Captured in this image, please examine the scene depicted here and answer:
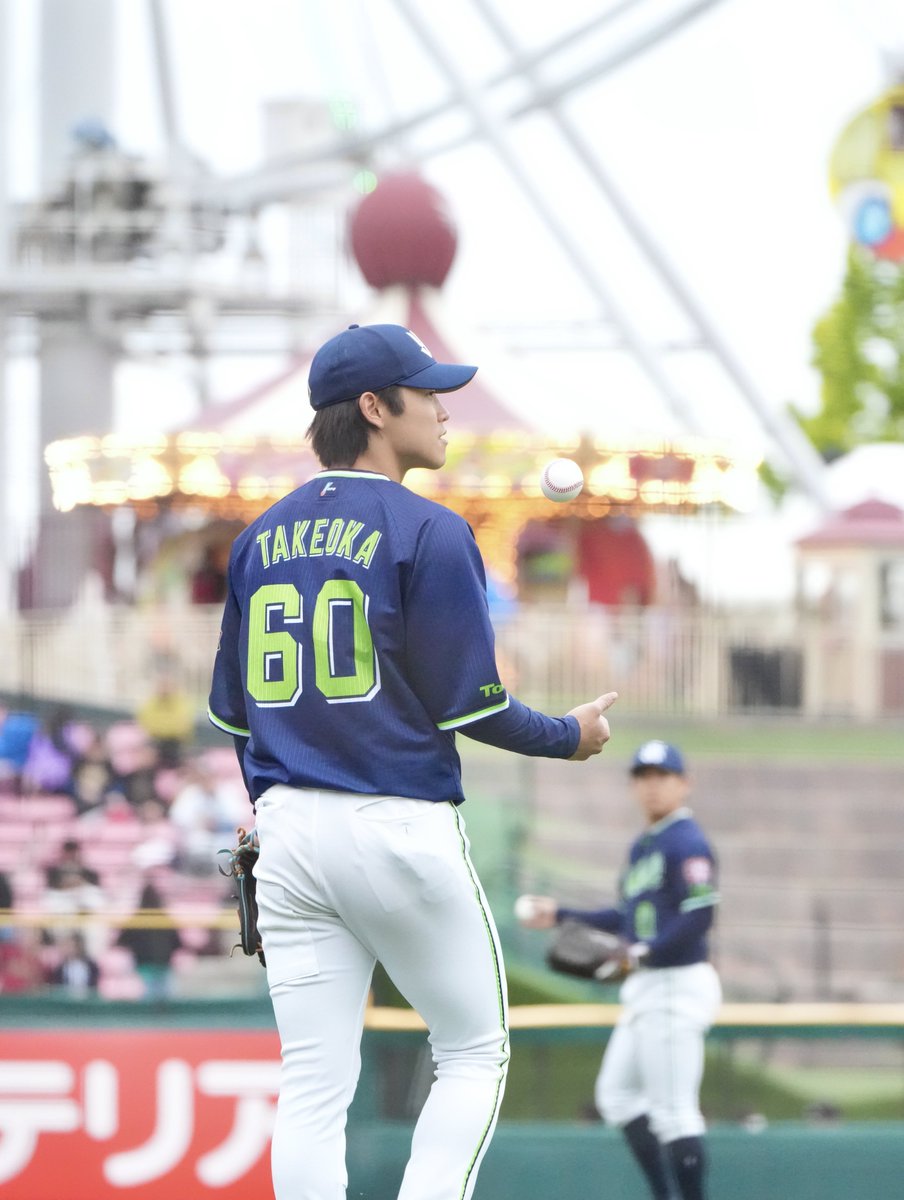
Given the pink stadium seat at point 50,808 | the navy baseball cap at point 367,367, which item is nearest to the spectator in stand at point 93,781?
the pink stadium seat at point 50,808

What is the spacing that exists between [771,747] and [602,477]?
10.8ft

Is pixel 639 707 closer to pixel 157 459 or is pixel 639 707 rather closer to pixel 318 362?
pixel 157 459

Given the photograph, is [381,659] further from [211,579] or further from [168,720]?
[211,579]

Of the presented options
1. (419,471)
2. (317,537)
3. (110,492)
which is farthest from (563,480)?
(110,492)

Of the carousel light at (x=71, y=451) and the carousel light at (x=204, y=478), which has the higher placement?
the carousel light at (x=71, y=451)

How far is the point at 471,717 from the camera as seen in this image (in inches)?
130

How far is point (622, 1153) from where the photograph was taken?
5.23 m

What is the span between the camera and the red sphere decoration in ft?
63.7

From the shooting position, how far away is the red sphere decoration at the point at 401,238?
1942 cm

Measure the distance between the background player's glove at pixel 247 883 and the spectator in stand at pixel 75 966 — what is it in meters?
3.37

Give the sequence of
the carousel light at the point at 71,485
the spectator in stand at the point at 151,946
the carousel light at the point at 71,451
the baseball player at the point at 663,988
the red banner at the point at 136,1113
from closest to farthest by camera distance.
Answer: the red banner at the point at 136,1113 → the baseball player at the point at 663,988 → the spectator in stand at the point at 151,946 → the carousel light at the point at 71,451 → the carousel light at the point at 71,485

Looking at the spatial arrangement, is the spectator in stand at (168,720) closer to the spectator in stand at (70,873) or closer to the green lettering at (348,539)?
the spectator in stand at (70,873)

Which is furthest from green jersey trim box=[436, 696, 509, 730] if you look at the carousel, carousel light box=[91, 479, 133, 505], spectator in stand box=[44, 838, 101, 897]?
carousel light box=[91, 479, 133, 505]

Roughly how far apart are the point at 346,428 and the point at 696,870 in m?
2.42
